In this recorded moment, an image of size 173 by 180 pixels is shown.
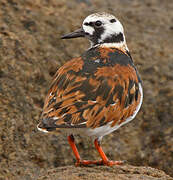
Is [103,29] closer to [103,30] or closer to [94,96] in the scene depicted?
[103,30]

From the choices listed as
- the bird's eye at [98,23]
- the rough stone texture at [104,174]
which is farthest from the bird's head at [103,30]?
the rough stone texture at [104,174]

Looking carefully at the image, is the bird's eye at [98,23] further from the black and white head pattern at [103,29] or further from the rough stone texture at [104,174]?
the rough stone texture at [104,174]

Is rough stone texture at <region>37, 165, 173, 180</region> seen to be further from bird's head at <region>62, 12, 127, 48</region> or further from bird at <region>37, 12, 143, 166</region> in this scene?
bird's head at <region>62, 12, 127, 48</region>

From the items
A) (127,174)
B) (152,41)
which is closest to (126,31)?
(152,41)

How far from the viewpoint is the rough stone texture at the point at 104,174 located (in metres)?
7.71

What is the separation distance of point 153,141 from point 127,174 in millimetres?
3665

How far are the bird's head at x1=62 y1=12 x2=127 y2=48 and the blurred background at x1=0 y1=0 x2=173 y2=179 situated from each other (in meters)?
2.34

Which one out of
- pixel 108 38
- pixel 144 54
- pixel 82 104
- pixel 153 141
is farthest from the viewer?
pixel 144 54

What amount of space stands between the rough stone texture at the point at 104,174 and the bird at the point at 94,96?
0.66 feet

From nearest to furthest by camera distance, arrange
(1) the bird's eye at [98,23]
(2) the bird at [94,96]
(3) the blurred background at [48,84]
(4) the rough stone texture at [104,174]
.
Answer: (2) the bird at [94,96]
(4) the rough stone texture at [104,174]
(1) the bird's eye at [98,23]
(3) the blurred background at [48,84]

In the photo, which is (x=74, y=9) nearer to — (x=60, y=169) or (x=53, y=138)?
(x=53, y=138)

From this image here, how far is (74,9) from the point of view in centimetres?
1321

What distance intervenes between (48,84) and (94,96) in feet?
11.7

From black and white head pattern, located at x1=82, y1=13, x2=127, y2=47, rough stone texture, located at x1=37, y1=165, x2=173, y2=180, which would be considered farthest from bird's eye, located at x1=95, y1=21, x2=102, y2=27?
rough stone texture, located at x1=37, y1=165, x2=173, y2=180
